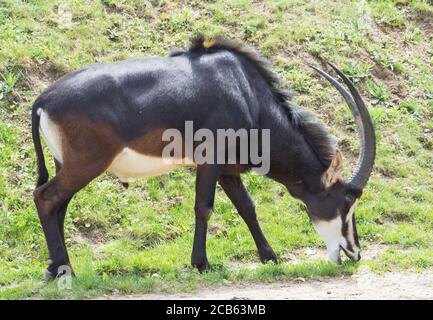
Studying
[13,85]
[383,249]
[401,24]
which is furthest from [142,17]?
[383,249]

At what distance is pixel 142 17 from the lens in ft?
49.5

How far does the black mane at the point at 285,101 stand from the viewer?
10.3 metres

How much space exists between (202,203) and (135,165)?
0.84 m

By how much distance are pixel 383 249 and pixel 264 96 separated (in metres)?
2.57

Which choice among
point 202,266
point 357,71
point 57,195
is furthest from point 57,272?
point 357,71

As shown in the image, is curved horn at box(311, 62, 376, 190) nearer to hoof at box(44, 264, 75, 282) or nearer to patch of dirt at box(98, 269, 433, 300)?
patch of dirt at box(98, 269, 433, 300)

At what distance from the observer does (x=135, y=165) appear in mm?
9672

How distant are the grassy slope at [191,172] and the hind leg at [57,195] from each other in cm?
37

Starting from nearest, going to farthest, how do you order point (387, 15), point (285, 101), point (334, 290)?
point (334, 290)
point (285, 101)
point (387, 15)

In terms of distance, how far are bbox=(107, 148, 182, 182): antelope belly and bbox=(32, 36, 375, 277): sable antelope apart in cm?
1

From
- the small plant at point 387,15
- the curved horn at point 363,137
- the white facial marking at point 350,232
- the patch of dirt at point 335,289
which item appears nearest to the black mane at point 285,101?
the curved horn at point 363,137

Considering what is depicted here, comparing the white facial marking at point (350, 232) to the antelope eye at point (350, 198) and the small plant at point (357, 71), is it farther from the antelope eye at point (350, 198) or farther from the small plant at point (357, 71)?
the small plant at point (357, 71)

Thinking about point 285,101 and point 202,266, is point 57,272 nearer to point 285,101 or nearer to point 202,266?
point 202,266
